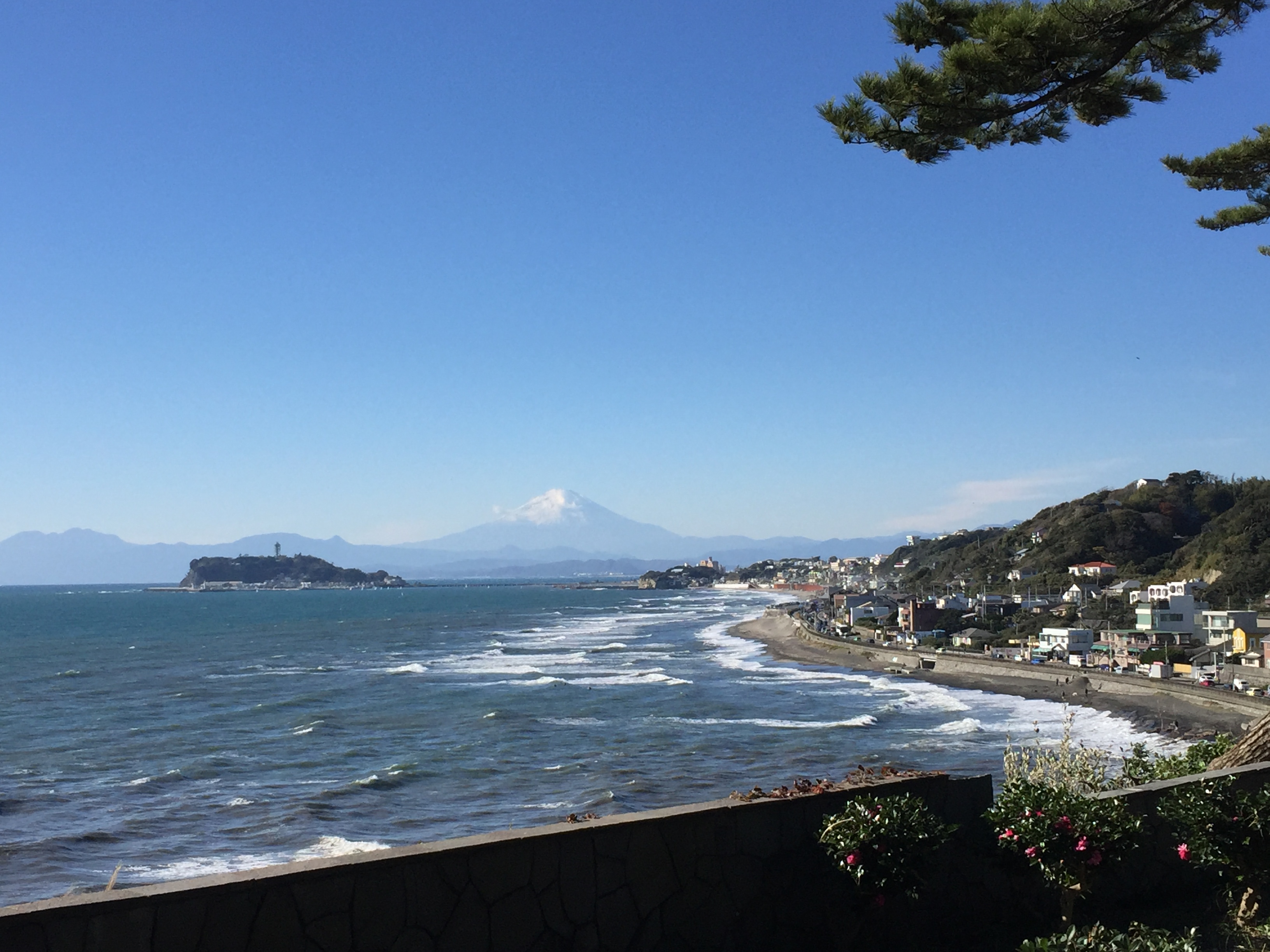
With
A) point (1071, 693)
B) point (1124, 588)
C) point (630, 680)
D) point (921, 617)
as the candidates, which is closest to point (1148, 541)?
point (1124, 588)

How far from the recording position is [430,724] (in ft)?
112

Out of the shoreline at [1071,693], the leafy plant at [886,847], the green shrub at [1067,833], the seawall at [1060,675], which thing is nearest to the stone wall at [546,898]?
the leafy plant at [886,847]

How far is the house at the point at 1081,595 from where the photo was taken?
280 feet

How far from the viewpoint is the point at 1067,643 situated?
60.0 m

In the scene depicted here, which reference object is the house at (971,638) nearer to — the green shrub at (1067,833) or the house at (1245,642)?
the house at (1245,642)

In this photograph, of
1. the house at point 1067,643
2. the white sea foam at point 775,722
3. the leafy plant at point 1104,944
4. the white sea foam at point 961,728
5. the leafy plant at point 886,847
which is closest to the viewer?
the leafy plant at point 1104,944

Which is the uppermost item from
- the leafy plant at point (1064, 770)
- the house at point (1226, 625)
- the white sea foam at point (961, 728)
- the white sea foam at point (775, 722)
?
the leafy plant at point (1064, 770)

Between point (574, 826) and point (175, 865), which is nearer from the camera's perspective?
point (574, 826)

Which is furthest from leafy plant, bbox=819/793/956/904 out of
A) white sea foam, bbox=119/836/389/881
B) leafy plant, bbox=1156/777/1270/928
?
white sea foam, bbox=119/836/389/881

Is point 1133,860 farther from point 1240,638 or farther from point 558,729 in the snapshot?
point 1240,638

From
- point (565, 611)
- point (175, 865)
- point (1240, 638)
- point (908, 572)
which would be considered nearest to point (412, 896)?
point (175, 865)

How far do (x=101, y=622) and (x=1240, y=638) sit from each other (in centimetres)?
9849

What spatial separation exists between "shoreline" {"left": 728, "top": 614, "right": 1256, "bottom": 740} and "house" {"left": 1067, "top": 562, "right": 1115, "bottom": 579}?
1437 inches

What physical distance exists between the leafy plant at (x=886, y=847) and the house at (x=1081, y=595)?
84.5 meters
